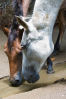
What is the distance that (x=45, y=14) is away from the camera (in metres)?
2.10

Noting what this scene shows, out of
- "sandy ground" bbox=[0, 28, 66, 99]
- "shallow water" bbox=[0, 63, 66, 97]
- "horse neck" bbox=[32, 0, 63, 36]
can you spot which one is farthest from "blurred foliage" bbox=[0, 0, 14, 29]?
"horse neck" bbox=[32, 0, 63, 36]

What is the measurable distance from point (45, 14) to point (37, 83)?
1180 mm

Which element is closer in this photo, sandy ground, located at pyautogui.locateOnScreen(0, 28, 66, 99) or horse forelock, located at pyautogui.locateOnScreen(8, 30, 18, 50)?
sandy ground, located at pyautogui.locateOnScreen(0, 28, 66, 99)

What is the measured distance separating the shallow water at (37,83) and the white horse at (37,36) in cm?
37

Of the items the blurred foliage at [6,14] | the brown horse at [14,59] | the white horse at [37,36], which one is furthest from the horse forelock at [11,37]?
the blurred foliage at [6,14]

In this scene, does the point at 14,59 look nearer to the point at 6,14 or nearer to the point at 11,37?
the point at 11,37

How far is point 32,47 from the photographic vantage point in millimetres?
1981

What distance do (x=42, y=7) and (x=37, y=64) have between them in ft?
2.53

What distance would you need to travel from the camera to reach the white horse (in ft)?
6.50

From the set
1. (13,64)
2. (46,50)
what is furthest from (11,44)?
(46,50)

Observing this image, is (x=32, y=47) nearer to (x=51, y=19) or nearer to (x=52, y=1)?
(x=51, y=19)

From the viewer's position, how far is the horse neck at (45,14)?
205cm

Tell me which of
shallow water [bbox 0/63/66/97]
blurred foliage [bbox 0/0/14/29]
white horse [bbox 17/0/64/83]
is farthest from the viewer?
blurred foliage [bbox 0/0/14/29]

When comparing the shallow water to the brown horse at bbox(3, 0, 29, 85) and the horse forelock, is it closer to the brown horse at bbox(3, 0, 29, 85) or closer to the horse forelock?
the brown horse at bbox(3, 0, 29, 85)
